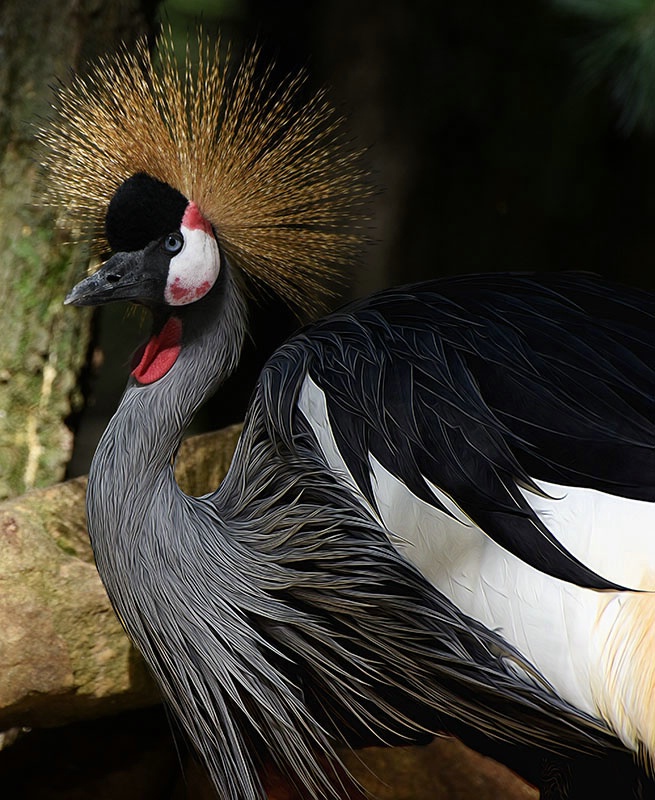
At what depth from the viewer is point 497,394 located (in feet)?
4.17

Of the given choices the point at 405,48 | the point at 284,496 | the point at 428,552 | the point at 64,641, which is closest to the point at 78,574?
the point at 64,641

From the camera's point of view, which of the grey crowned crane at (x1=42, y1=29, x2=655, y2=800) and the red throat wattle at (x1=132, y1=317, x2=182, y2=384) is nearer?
the grey crowned crane at (x1=42, y1=29, x2=655, y2=800)

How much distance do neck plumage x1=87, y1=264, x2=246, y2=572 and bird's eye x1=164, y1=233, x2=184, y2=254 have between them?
0.26 feet

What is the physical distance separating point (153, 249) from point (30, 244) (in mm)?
604

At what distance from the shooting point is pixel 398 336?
1364mm

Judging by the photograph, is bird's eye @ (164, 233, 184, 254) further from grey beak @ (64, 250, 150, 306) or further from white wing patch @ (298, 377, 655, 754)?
white wing patch @ (298, 377, 655, 754)

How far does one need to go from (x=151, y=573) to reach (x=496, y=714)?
44 cm

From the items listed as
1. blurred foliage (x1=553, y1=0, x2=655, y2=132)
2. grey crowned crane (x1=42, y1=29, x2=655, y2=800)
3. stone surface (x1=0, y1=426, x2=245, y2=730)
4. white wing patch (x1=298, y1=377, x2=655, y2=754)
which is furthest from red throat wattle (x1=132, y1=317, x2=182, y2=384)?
blurred foliage (x1=553, y1=0, x2=655, y2=132)

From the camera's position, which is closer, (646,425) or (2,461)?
(646,425)

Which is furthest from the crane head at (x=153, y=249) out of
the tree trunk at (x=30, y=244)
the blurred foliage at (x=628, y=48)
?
the blurred foliage at (x=628, y=48)

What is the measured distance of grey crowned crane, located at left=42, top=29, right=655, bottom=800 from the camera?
3.79ft

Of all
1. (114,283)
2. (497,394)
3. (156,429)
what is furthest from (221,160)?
(497,394)

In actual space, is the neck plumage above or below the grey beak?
below

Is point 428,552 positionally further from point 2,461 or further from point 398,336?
point 2,461
